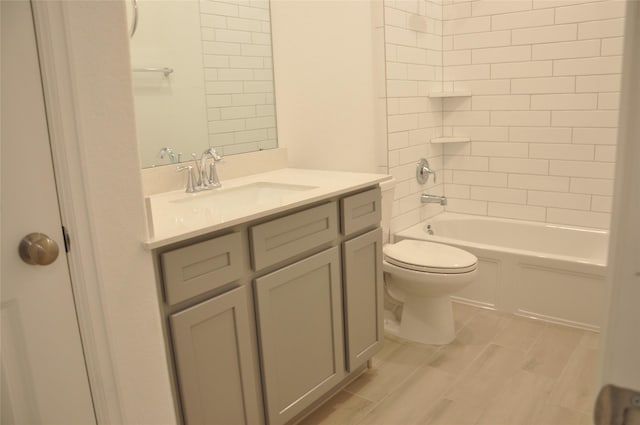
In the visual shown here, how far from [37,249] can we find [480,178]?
9.64 ft

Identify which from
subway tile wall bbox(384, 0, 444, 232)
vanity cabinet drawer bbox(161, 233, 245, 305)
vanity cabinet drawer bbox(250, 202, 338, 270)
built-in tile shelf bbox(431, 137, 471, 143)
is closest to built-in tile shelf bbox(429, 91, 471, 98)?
subway tile wall bbox(384, 0, 444, 232)

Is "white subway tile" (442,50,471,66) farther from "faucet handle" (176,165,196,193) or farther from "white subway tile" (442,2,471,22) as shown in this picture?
"faucet handle" (176,165,196,193)

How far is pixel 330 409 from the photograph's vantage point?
2.13 m

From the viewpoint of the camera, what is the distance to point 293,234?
71.1 inches

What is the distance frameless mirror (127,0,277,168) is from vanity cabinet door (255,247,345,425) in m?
0.79

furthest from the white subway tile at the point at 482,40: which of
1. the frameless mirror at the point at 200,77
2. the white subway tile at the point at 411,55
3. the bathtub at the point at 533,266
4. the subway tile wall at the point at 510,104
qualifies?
the frameless mirror at the point at 200,77

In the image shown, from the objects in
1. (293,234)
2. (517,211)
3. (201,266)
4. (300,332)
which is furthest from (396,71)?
(201,266)

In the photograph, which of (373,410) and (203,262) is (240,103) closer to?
(203,262)

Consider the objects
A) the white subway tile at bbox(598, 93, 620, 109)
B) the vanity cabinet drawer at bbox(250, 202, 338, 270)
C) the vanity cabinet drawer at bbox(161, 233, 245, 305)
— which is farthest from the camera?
the white subway tile at bbox(598, 93, 620, 109)

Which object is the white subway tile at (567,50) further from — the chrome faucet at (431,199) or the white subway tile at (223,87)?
the white subway tile at (223,87)

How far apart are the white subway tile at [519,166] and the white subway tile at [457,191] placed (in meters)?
0.23

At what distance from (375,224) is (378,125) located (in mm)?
818

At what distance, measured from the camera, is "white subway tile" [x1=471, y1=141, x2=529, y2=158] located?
3.28 meters

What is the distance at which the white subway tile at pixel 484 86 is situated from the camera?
3266mm
